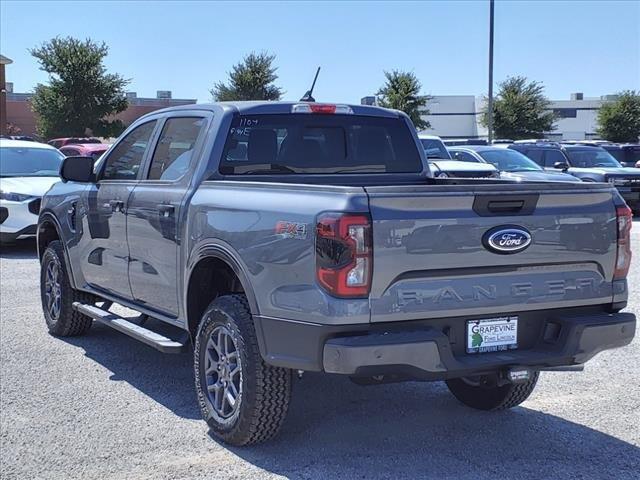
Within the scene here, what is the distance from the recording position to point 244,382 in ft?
14.0

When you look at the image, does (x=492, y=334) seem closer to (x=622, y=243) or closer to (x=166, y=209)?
(x=622, y=243)

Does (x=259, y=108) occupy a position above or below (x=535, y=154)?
above

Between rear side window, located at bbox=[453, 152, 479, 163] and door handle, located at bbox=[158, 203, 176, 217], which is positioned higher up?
door handle, located at bbox=[158, 203, 176, 217]

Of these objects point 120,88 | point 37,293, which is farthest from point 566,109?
point 37,293

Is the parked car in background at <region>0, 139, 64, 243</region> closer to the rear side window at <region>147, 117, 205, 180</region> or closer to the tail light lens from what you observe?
the rear side window at <region>147, 117, 205, 180</region>

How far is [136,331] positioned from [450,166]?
34.4ft

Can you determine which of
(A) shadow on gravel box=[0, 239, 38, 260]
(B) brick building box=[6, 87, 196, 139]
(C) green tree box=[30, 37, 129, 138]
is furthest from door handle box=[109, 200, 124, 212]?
(B) brick building box=[6, 87, 196, 139]

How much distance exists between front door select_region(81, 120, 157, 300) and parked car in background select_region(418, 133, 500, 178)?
6.51 meters

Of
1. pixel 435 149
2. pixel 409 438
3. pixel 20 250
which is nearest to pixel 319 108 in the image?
pixel 409 438

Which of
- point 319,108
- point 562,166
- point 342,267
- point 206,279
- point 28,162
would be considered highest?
point 319,108

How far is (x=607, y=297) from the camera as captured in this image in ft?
Answer: 14.3

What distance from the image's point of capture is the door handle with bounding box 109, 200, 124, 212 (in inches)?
229

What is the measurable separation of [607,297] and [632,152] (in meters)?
23.4

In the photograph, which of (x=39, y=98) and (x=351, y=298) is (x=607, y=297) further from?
(x=39, y=98)
